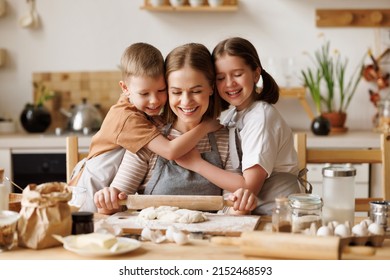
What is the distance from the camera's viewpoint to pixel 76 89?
150 inches

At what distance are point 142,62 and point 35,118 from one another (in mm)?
1932

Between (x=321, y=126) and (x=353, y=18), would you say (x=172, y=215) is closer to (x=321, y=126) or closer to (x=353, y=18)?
(x=321, y=126)

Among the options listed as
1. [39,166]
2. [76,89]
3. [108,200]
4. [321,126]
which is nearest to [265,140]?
[108,200]

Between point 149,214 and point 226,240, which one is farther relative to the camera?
point 149,214

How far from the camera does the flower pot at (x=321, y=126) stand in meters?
3.39

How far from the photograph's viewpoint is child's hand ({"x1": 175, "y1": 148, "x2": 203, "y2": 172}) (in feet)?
5.82

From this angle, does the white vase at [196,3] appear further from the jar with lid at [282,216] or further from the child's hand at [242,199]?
the jar with lid at [282,216]

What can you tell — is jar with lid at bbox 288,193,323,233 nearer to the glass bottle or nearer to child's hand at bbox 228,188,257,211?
child's hand at bbox 228,188,257,211

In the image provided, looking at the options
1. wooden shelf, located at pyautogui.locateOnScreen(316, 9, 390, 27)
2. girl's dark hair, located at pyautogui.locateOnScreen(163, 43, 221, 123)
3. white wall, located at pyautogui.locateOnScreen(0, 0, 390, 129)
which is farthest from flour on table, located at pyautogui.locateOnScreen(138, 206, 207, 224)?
wooden shelf, located at pyautogui.locateOnScreen(316, 9, 390, 27)

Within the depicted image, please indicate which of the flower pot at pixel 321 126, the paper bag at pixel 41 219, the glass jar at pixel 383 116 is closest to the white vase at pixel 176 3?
the flower pot at pixel 321 126

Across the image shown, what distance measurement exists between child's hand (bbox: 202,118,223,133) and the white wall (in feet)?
6.16

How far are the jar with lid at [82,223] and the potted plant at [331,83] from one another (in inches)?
95.5

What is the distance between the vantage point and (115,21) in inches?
148
